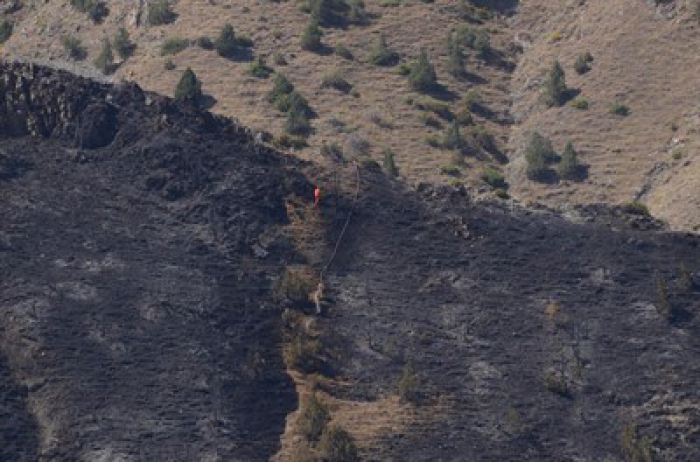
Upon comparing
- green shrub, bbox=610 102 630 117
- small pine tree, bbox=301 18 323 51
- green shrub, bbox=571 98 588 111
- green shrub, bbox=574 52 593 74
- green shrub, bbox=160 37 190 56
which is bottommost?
green shrub, bbox=160 37 190 56

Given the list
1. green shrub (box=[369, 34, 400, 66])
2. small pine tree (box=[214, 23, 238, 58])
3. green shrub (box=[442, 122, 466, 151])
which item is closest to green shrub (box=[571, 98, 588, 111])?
green shrub (box=[442, 122, 466, 151])

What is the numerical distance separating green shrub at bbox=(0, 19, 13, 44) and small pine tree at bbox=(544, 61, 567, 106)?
29546 mm

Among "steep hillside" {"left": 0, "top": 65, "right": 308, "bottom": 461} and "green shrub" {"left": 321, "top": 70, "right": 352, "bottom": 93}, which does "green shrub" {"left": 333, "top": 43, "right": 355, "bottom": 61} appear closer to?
"green shrub" {"left": 321, "top": 70, "right": 352, "bottom": 93}

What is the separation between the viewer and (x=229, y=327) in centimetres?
6397

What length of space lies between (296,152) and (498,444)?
2307cm

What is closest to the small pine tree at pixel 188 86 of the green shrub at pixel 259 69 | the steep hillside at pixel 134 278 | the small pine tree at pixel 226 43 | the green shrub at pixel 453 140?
the green shrub at pixel 259 69

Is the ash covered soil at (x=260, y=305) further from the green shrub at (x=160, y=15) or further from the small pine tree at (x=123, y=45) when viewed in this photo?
the green shrub at (x=160, y=15)

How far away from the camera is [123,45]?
102562 mm

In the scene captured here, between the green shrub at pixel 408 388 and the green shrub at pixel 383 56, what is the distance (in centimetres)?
3954

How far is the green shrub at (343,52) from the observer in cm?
9950

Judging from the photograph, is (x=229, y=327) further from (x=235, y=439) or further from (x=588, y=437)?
(x=588, y=437)

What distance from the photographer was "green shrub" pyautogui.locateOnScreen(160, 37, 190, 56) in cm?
9962

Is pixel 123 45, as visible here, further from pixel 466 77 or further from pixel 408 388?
pixel 408 388

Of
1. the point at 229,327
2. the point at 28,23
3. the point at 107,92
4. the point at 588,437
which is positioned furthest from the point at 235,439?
the point at 28,23
